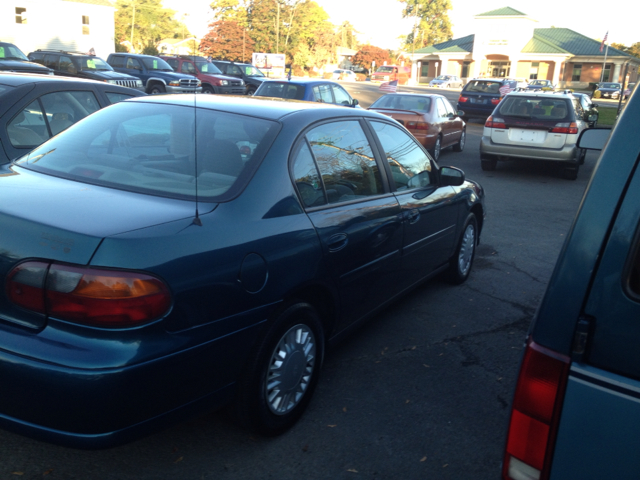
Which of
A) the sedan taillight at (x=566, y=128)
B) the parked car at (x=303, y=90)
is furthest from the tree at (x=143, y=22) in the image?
the sedan taillight at (x=566, y=128)

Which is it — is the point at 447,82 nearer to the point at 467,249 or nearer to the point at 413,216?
the point at 467,249

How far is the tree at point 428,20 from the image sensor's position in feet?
342

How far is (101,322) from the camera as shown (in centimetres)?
226

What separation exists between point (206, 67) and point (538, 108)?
65.0 feet

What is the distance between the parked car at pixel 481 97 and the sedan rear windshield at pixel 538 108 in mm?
12002

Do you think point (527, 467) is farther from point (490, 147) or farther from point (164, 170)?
point (490, 147)

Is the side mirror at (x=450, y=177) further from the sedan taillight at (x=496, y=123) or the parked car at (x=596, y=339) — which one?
the sedan taillight at (x=496, y=123)

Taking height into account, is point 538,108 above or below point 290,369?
above

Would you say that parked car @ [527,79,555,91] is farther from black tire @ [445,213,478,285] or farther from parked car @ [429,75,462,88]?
black tire @ [445,213,478,285]

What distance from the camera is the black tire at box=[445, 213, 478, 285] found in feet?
18.2

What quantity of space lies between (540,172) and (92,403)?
13241mm

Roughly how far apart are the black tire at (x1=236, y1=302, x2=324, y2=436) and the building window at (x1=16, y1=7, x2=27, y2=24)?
48780 mm

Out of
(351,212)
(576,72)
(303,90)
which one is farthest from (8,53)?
(576,72)

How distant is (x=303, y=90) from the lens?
45.2 ft
